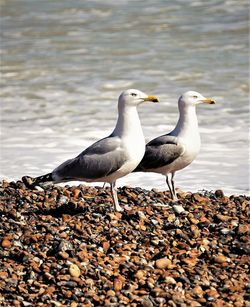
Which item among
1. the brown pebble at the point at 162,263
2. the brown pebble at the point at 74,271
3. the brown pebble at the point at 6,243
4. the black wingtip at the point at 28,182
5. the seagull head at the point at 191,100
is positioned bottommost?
the brown pebble at the point at 162,263

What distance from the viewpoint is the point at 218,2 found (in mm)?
23453

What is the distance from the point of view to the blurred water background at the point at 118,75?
11672 mm

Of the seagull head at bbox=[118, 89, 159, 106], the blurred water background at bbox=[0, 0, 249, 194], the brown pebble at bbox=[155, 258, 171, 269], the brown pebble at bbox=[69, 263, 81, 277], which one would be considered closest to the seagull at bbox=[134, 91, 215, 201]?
the seagull head at bbox=[118, 89, 159, 106]

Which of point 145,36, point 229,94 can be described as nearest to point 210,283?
point 229,94

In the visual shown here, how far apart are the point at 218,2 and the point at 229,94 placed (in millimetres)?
8605

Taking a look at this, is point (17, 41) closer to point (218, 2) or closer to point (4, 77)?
point (4, 77)

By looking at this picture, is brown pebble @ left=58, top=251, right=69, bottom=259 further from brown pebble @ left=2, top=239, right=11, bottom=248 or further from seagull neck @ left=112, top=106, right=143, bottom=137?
seagull neck @ left=112, top=106, right=143, bottom=137

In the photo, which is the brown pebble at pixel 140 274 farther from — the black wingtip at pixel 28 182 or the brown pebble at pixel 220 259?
the black wingtip at pixel 28 182

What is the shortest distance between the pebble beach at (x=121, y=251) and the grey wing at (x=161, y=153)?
0.37m

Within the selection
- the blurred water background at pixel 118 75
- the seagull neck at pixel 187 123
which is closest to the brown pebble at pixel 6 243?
the seagull neck at pixel 187 123

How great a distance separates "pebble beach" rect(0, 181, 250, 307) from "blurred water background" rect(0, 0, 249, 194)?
214 cm

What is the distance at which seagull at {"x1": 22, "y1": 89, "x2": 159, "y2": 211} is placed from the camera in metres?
7.91

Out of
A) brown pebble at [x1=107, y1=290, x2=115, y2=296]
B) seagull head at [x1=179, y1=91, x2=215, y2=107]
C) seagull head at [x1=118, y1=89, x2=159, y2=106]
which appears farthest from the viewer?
seagull head at [x1=179, y1=91, x2=215, y2=107]

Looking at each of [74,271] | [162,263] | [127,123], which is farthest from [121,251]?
[127,123]
